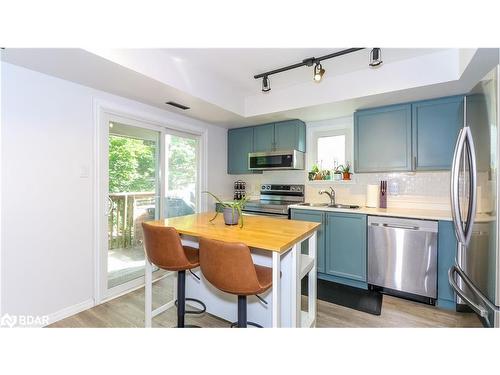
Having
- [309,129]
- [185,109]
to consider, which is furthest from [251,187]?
[185,109]

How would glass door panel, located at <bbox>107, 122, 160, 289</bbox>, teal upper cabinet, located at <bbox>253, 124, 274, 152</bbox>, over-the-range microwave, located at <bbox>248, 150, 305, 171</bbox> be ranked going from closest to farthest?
glass door panel, located at <bbox>107, 122, 160, 289</bbox> < over-the-range microwave, located at <bbox>248, 150, 305, 171</bbox> < teal upper cabinet, located at <bbox>253, 124, 274, 152</bbox>

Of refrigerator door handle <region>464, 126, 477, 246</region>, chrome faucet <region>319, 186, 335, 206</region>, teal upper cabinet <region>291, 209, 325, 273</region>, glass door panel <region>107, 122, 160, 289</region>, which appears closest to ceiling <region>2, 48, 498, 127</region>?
glass door panel <region>107, 122, 160, 289</region>

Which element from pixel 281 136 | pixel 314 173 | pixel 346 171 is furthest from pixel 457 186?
pixel 281 136

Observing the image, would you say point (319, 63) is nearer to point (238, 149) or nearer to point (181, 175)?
point (238, 149)

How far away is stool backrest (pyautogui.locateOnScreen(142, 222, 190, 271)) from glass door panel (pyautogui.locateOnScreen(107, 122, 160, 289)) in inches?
48.9

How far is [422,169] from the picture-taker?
2537 millimetres

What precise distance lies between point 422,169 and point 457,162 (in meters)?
1.37

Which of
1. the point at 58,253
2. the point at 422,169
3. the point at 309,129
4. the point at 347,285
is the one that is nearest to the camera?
the point at 58,253

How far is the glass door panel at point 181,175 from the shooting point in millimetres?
3111

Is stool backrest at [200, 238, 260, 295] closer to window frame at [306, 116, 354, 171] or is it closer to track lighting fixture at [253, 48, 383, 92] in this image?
track lighting fixture at [253, 48, 383, 92]

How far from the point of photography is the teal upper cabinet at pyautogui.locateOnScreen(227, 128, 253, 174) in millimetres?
3840

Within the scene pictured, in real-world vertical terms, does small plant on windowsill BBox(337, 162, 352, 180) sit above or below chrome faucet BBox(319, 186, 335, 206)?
above

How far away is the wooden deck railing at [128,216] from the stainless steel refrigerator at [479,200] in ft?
9.90
